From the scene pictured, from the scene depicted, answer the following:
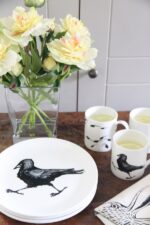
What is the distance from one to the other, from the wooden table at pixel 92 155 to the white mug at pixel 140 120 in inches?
3.4

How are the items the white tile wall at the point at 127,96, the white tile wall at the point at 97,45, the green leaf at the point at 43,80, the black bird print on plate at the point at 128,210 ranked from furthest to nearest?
the white tile wall at the point at 127,96, the white tile wall at the point at 97,45, the green leaf at the point at 43,80, the black bird print on plate at the point at 128,210

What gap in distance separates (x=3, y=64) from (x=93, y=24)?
349 millimetres

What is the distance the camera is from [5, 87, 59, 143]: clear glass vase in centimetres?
73

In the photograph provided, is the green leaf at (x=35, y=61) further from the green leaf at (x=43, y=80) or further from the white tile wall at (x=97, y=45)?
the white tile wall at (x=97, y=45)

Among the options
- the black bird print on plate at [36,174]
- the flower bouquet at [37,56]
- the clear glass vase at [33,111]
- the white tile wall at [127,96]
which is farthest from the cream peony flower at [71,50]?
the white tile wall at [127,96]

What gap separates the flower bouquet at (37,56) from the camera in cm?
62

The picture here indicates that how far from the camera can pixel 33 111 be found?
753 mm

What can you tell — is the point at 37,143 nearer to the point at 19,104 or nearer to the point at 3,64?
the point at 19,104

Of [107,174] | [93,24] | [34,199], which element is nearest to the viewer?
[34,199]

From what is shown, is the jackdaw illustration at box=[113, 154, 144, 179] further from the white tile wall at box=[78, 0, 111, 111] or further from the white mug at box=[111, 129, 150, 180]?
the white tile wall at box=[78, 0, 111, 111]

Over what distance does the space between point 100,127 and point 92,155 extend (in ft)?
0.25

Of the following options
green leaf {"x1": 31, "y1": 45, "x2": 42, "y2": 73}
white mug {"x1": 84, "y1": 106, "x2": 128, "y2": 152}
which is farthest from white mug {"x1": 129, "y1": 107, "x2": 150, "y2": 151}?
green leaf {"x1": 31, "y1": 45, "x2": 42, "y2": 73}

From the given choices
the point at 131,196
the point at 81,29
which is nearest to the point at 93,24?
the point at 81,29

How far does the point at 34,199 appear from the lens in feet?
1.98
